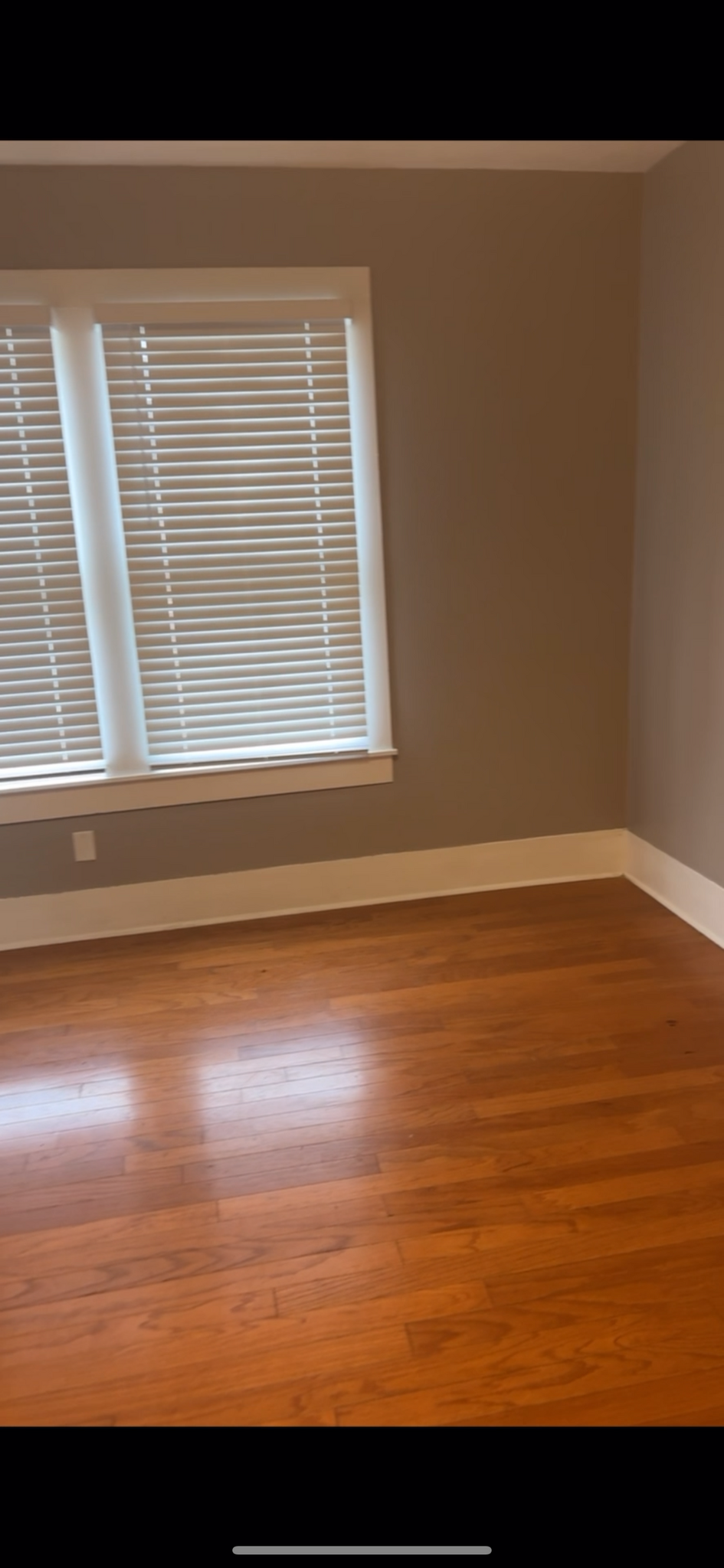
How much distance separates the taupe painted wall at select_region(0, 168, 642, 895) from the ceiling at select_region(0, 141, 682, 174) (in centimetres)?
5

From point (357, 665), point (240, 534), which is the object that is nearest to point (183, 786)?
point (357, 665)

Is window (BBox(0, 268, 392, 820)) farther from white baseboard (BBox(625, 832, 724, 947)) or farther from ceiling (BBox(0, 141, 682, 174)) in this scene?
white baseboard (BBox(625, 832, 724, 947))

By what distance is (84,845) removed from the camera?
348cm

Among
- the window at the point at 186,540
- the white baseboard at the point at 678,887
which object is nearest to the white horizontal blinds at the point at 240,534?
the window at the point at 186,540

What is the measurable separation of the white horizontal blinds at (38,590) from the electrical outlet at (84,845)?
9.6 inches

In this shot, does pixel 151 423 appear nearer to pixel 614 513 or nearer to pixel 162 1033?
pixel 614 513

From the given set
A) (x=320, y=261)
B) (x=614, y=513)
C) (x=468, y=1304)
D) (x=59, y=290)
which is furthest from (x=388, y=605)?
(x=468, y=1304)

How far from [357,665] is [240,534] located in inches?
25.0

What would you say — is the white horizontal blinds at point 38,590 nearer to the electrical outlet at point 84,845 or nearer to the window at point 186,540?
the window at point 186,540

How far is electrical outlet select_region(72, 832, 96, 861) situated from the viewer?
3.47 metres

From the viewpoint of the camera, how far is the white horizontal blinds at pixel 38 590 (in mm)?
3166
